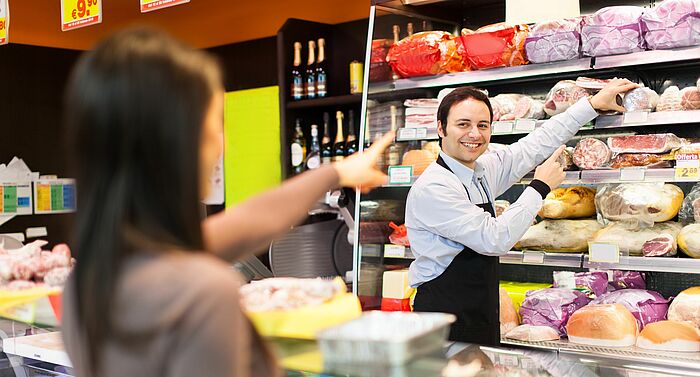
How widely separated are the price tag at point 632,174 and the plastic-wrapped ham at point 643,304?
513 millimetres

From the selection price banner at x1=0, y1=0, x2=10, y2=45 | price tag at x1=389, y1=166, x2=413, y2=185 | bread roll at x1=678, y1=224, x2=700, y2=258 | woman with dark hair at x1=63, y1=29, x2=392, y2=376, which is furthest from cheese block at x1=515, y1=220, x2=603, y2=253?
price banner at x1=0, y1=0, x2=10, y2=45

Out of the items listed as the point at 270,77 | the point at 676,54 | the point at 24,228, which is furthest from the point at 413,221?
the point at 24,228

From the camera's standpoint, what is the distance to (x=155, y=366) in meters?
1.08

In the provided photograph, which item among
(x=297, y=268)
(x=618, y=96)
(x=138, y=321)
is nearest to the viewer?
(x=138, y=321)

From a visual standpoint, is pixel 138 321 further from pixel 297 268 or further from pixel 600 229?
pixel 297 268

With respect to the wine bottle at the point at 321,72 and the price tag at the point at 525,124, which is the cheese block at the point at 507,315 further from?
the wine bottle at the point at 321,72

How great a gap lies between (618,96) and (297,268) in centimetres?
241

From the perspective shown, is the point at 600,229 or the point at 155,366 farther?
the point at 600,229

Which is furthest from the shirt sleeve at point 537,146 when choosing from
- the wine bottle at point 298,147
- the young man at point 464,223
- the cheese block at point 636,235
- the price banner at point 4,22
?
the price banner at point 4,22

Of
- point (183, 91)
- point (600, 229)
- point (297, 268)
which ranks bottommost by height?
point (297, 268)

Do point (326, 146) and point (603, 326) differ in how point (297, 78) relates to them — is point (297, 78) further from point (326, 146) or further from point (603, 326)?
point (603, 326)

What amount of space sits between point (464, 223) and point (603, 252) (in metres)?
0.84

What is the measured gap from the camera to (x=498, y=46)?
3857 millimetres

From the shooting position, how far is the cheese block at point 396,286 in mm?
4094
